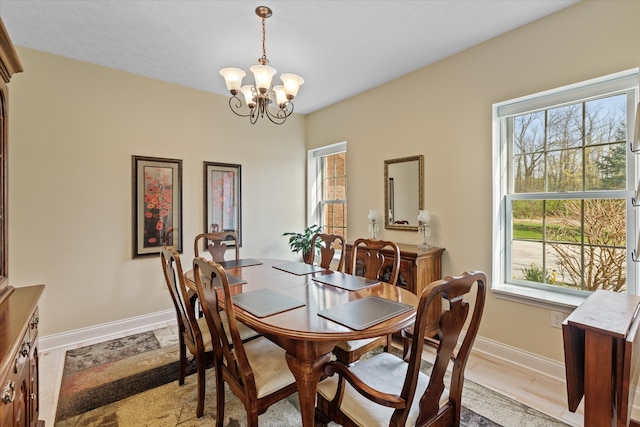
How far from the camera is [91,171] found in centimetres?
309

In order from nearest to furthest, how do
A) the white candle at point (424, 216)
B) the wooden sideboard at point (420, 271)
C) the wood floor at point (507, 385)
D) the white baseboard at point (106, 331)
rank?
the wood floor at point (507, 385) → the wooden sideboard at point (420, 271) → the white baseboard at point (106, 331) → the white candle at point (424, 216)

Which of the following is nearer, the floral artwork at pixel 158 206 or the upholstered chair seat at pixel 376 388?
the upholstered chair seat at pixel 376 388

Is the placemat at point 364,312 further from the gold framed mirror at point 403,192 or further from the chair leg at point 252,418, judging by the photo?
the gold framed mirror at point 403,192

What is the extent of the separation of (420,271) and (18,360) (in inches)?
105

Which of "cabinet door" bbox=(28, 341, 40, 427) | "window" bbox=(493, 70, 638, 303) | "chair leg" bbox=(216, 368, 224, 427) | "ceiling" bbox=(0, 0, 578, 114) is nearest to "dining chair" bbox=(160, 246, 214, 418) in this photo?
"chair leg" bbox=(216, 368, 224, 427)

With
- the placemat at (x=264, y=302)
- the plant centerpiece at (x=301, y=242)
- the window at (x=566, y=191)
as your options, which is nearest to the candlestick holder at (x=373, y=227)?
the plant centerpiece at (x=301, y=242)

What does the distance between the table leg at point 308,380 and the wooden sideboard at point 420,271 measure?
Answer: 4.51ft

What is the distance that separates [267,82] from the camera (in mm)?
2176

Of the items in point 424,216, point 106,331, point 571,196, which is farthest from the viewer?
point 106,331

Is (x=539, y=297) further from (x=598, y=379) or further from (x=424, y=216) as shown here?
(x=598, y=379)

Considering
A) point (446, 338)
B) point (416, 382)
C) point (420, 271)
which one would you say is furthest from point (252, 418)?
point (420, 271)

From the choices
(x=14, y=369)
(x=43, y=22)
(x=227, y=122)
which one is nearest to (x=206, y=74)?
(x=227, y=122)

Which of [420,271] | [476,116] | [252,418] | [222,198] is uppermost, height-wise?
[476,116]

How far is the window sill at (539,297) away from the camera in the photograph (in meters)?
2.26
